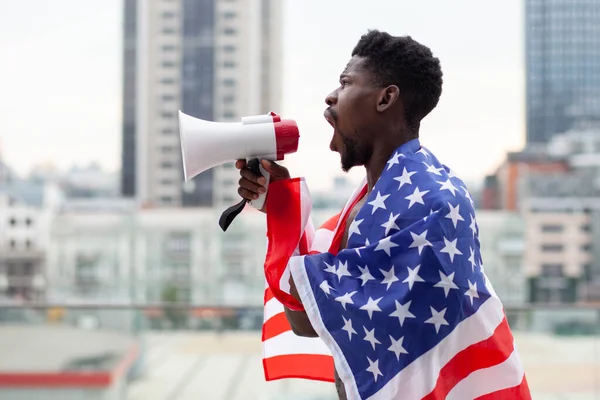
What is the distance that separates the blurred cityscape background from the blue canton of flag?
0.52ft

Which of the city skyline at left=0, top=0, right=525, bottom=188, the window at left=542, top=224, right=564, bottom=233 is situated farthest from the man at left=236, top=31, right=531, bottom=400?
the window at left=542, top=224, right=564, bottom=233

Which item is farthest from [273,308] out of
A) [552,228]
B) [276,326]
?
[552,228]

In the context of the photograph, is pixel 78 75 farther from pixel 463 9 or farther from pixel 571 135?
pixel 571 135

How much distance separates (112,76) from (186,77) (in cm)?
386

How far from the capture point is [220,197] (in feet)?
124

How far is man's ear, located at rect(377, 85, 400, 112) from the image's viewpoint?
1.04m

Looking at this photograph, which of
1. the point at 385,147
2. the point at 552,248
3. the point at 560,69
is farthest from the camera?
the point at 552,248

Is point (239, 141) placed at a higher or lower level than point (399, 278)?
higher

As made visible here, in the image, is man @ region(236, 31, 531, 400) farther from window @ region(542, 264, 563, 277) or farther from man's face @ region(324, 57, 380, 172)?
window @ region(542, 264, 563, 277)

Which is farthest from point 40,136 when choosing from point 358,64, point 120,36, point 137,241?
point 358,64

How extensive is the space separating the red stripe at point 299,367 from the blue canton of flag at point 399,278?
0.25 meters

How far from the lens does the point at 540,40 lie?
31016mm

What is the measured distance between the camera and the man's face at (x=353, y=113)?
1.05m

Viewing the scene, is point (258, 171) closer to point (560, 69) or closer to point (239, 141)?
point (239, 141)
